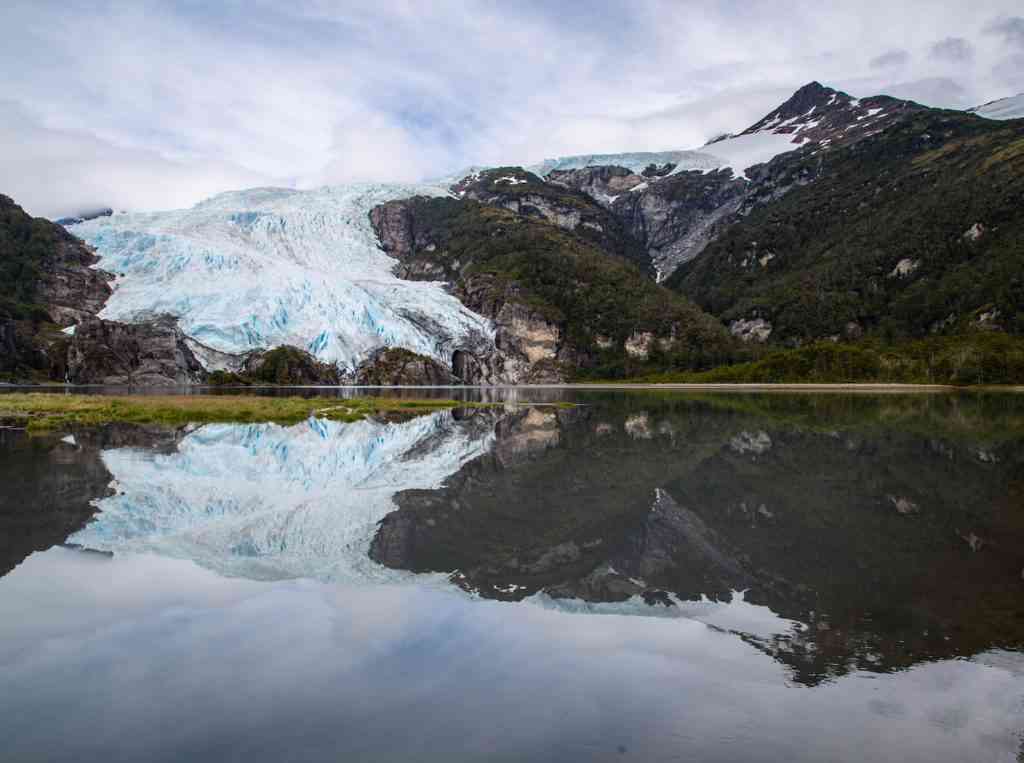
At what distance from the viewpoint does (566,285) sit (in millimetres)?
125562

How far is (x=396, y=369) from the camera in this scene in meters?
85.4

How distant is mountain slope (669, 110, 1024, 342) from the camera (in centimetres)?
11381

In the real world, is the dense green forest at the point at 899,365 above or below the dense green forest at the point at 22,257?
below

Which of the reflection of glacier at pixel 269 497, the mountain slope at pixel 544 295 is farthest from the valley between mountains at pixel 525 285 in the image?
the reflection of glacier at pixel 269 497

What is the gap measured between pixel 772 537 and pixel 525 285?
4461 inches

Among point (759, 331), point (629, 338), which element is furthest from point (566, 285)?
A: point (759, 331)

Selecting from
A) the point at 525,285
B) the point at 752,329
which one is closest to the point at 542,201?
the point at 525,285

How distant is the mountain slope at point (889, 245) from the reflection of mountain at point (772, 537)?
10648 centimetres

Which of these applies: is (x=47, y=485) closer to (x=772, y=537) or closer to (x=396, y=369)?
(x=772, y=537)

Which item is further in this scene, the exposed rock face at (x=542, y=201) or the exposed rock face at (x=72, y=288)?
the exposed rock face at (x=542, y=201)

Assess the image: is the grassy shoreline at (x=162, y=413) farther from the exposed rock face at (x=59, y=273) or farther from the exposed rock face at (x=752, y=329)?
the exposed rock face at (x=752, y=329)

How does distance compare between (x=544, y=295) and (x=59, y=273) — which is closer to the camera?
(x=59, y=273)

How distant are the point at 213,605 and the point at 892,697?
17.9 feet

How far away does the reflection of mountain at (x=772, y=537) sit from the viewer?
5.85 meters
